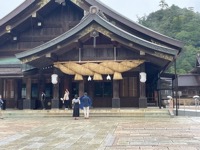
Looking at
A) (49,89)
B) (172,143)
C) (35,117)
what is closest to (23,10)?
(49,89)

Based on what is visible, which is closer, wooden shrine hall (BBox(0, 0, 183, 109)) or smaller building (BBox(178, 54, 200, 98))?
wooden shrine hall (BBox(0, 0, 183, 109))

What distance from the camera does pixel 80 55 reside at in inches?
699

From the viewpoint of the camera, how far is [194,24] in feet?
245

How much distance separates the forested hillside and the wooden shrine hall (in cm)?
4142

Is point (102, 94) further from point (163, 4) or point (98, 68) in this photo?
point (163, 4)

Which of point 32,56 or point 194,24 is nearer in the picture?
point 32,56

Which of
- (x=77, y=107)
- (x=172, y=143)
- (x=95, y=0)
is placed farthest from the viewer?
(x=95, y=0)

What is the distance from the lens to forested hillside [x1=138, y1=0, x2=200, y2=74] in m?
62.7

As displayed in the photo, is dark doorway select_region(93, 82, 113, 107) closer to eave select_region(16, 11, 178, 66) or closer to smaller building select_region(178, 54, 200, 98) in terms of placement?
eave select_region(16, 11, 178, 66)

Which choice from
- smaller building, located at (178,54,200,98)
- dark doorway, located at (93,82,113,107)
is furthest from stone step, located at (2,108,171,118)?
→ smaller building, located at (178,54,200,98)

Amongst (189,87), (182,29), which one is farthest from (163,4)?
(189,87)

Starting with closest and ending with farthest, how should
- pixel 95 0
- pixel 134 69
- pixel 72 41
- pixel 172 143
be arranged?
pixel 172 143
pixel 72 41
pixel 134 69
pixel 95 0

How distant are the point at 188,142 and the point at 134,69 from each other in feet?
34.8

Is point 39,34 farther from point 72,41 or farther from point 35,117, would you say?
point 35,117
